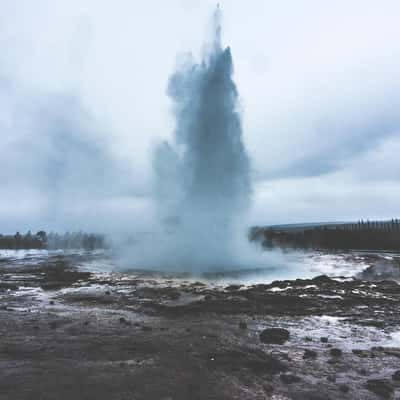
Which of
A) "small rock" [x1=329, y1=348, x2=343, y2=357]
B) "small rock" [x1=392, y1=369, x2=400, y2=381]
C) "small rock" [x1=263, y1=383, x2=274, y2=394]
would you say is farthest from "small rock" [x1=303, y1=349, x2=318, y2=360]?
"small rock" [x1=263, y1=383, x2=274, y2=394]

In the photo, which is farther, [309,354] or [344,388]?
[309,354]

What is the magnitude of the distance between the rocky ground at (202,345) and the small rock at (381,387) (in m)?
0.02

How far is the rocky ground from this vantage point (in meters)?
7.51

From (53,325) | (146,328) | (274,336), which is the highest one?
(53,325)

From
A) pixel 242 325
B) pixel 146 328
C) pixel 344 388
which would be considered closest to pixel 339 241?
pixel 242 325

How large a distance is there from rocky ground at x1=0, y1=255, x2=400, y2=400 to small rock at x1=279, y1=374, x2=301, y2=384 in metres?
0.02

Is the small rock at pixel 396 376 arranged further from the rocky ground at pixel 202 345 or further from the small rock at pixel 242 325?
the small rock at pixel 242 325

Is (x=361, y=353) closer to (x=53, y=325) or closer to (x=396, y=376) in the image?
(x=396, y=376)

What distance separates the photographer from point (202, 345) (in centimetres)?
1060

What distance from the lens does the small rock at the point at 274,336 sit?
36.0ft

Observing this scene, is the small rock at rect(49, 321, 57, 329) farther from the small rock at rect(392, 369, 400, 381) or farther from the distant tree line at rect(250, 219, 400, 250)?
the distant tree line at rect(250, 219, 400, 250)

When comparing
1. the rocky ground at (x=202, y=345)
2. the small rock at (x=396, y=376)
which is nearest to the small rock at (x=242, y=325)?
the rocky ground at (x=202, y=345)

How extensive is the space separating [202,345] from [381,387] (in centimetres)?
530

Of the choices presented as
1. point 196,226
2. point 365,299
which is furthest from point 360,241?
point 365,299
